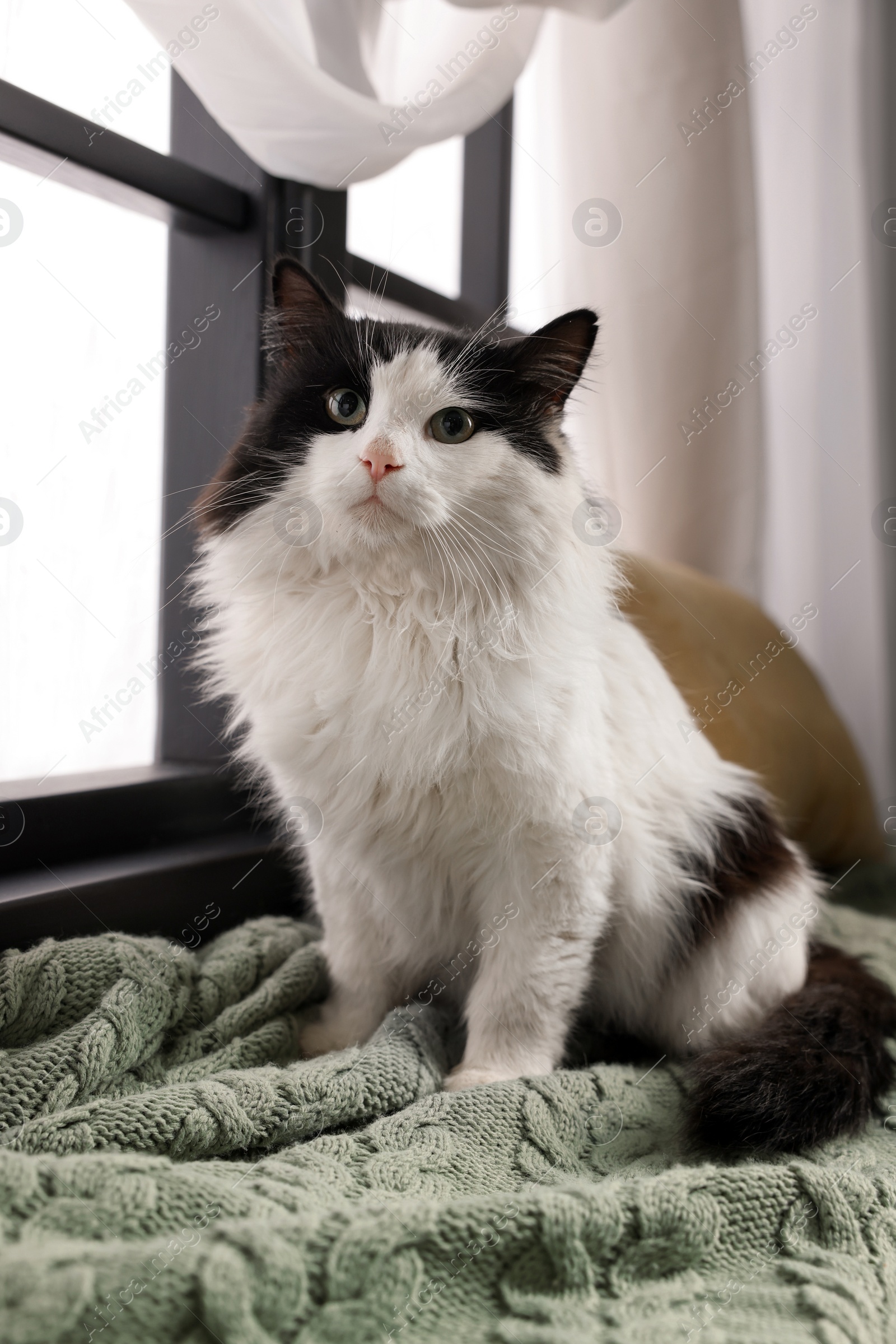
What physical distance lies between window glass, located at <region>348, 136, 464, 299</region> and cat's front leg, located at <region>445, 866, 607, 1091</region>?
1583 mm

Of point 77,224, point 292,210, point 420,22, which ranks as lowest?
point 77,224

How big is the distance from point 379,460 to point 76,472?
2.52 feet

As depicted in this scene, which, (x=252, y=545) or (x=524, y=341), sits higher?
(x=524, y=341)

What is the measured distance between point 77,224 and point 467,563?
1008 millimetres

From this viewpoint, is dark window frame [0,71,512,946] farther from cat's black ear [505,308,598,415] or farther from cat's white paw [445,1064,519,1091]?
cat's white paw [445,1064,519,1091]

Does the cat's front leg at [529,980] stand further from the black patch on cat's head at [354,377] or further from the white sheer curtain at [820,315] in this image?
the white sheer curtain at [820,315]

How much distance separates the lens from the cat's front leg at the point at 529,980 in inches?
49.4

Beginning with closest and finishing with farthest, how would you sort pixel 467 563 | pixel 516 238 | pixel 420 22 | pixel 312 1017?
pixel 467 563
pixel 312 1017
pixel 420 22
pixel 516 238

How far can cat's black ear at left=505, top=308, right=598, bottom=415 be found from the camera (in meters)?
1.26

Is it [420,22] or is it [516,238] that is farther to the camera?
[516,238]

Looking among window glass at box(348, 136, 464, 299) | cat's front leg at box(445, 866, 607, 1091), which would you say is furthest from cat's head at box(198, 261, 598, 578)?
window glass at box(348, 136, 464, 299)

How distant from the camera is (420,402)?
1205 millimetres

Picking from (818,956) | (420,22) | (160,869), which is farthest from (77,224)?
(818,956)

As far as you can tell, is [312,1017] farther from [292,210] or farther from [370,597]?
[292,210]
